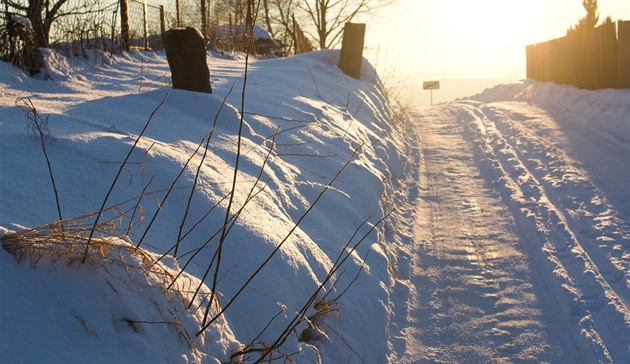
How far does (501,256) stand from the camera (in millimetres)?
5609

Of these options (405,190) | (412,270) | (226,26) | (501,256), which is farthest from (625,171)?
(226,26)

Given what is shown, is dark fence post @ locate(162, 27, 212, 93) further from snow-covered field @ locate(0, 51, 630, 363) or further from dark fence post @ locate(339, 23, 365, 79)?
dark fence post @ locate(339, 23, 365, 79)

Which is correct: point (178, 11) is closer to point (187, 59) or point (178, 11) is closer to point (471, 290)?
point (187, 59)

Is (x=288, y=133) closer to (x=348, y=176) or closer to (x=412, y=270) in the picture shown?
(x=348, y=176)

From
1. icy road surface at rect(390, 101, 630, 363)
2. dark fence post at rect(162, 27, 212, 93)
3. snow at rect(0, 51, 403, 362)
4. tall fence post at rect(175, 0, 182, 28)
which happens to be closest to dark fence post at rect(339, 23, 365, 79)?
icy road surface at rect(390, 101, 630, 363)

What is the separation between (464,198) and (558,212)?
125 cm

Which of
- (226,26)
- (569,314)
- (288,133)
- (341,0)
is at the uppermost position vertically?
(341,0)

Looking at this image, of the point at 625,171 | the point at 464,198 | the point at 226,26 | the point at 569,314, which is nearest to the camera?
the point at 569,314

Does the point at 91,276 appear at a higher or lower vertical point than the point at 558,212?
higher

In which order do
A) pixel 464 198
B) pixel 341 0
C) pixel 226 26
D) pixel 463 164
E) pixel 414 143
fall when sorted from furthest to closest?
pixel 341 0, pixel 226 26, pixel 414 143, pixel 463 164, pixel 464 198

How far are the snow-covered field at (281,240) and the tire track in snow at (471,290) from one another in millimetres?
18

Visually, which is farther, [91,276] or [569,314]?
[569,314]

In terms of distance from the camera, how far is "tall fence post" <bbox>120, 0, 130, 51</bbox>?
12.1 m

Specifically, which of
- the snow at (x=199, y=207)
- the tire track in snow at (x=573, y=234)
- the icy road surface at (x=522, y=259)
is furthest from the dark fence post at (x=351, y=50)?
the snow at (x=199, y=207)
